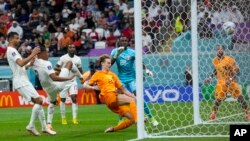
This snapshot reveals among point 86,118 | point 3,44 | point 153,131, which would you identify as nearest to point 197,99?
point 153,131

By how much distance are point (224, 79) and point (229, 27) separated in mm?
1418

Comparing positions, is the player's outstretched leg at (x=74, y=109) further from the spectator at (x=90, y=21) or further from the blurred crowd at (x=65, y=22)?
the spectator at (x=90, y=21)

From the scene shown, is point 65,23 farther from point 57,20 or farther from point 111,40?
point 111,40

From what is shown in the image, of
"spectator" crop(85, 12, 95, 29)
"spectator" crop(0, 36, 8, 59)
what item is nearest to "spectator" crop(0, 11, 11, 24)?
"spectator" crop(0, 36, 8, 59)

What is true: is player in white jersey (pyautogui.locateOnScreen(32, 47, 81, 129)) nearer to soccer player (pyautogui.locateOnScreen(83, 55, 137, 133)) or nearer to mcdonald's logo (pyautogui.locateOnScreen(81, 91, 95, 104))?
soccer player (pyautogui.locateOnScreen(83, 55, 137, 133))

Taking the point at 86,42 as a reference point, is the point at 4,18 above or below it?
above

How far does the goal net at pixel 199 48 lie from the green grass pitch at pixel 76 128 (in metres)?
0.69

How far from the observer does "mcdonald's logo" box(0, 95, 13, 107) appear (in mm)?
27109

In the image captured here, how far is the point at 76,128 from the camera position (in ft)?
54.5

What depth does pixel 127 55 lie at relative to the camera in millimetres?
16859

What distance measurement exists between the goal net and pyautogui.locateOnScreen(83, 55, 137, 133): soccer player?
525mm

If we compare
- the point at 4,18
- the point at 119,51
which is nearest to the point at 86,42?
the point at 4,18

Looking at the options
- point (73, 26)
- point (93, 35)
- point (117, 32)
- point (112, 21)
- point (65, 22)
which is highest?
point (65, 22)

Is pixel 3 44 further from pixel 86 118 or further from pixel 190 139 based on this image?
pixel 190 139
